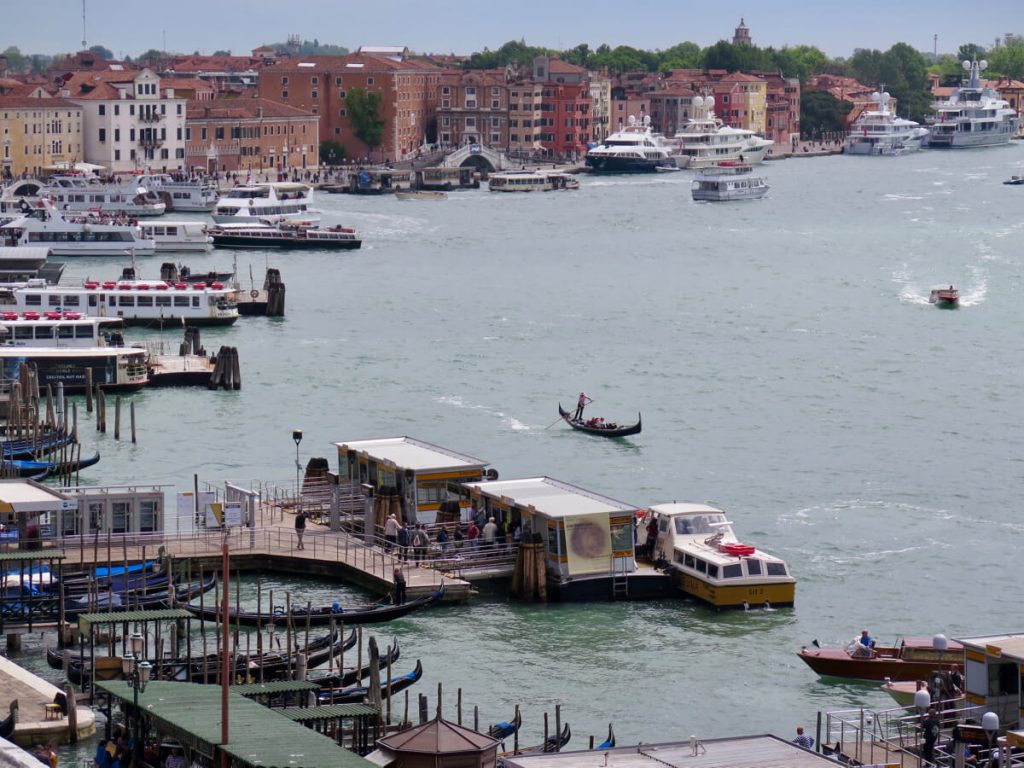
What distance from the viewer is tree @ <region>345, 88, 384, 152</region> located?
124125 mm

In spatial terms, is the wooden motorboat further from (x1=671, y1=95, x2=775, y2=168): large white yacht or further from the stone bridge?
(x1=671, y1=95, x2=775, y2=168): large white yacht

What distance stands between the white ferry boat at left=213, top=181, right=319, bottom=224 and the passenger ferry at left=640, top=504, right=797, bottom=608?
175 feet

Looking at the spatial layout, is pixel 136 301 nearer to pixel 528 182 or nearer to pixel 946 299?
pixel 946 299

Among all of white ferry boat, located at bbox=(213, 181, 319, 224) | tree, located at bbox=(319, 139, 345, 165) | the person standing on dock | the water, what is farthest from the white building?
the person standing on dock

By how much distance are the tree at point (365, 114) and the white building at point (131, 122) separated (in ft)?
58.9

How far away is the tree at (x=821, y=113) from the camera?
169125 mm

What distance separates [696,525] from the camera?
27141 millimetres

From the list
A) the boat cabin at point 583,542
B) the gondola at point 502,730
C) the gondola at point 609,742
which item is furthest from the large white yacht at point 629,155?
the gondola at point 502,730

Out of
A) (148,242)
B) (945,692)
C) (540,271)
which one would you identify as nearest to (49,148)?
(148,242)

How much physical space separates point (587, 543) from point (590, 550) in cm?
9

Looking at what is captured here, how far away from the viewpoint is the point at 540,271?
230 ft

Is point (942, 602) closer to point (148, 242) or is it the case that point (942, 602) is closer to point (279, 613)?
point (279, 613)

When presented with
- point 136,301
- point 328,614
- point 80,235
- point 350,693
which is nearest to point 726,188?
point 80,235

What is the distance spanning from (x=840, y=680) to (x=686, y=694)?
1.68m
